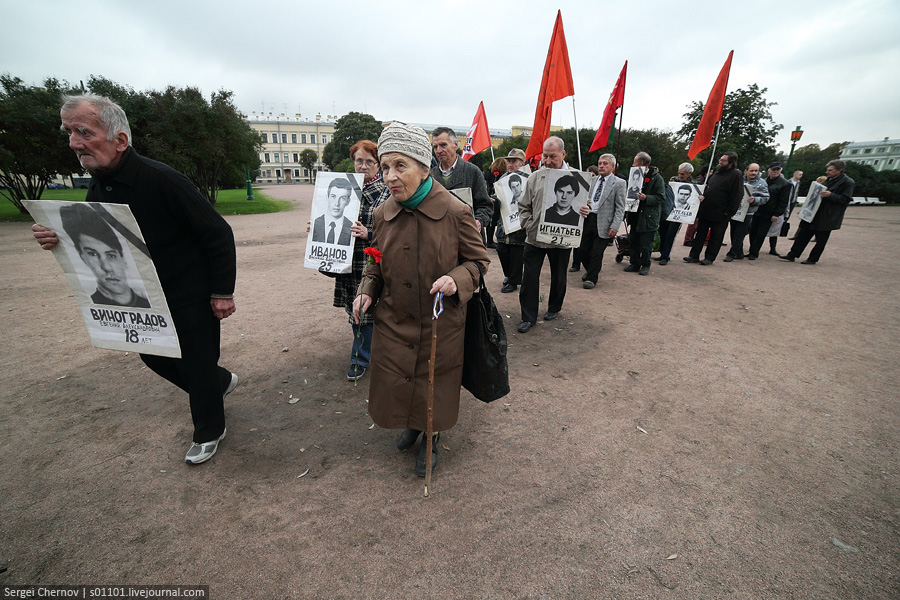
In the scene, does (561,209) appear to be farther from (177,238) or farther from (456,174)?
(177,238)

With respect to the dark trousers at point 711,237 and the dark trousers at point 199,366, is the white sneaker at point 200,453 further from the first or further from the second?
the dark trousers at point 711,237

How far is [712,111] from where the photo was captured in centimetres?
867

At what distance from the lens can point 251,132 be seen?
22.3 meters

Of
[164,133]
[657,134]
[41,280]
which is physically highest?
[657,134]

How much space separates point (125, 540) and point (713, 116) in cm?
1110

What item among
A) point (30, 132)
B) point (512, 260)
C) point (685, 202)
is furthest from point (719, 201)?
point (30, 132)

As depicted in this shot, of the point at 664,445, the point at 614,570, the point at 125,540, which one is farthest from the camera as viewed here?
the point at 664,445

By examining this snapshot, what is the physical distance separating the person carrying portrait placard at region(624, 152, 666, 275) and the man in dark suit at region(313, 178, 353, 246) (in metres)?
5.89

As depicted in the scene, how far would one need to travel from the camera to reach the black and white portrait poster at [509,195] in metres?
5.97

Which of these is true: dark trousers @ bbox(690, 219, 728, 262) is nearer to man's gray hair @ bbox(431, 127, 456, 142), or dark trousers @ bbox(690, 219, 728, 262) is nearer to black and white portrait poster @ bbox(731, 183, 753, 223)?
black and white portrait poster @ bbox(731, 183, 753, 223)

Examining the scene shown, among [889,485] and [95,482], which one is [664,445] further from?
[95,482]

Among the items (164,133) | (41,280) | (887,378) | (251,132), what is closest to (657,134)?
(251,132)

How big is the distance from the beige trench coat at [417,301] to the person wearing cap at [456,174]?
221 centimetres

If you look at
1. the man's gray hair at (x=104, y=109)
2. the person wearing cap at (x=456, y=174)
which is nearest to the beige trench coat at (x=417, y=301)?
the man's gray hair at (x=104, y=109)
